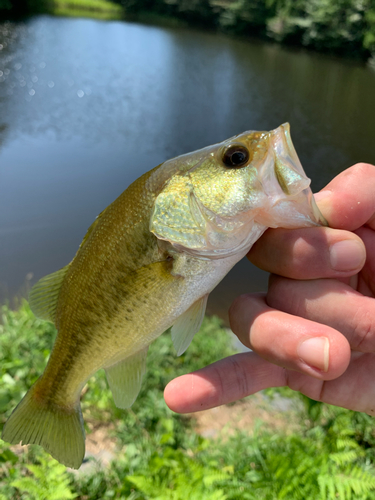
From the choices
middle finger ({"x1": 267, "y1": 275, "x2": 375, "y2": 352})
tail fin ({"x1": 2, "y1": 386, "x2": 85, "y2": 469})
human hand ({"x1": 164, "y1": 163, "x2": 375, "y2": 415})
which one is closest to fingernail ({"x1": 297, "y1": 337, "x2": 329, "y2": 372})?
human hand ({"x1": 164, "y1": 163, "x2": 375, "y2": 415})

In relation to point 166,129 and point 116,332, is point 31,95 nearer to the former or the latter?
point 166,129

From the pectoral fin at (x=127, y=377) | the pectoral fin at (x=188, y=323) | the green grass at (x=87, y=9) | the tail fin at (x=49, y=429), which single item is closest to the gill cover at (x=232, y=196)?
the pectoral fin at (x=188, y=323)

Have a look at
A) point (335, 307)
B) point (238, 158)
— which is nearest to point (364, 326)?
point (335, 307)

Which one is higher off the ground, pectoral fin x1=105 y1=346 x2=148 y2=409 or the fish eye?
the fish eye

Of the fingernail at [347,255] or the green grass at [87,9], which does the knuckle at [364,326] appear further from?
the green grass at [87,9]

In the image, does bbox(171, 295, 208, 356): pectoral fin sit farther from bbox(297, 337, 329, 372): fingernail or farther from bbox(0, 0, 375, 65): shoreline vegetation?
bbox(0, 0, 375, 65): shoreline vegetation

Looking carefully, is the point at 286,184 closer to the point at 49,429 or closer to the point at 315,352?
the point at 315,352

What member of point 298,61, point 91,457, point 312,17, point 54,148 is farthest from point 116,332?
point 312,17
